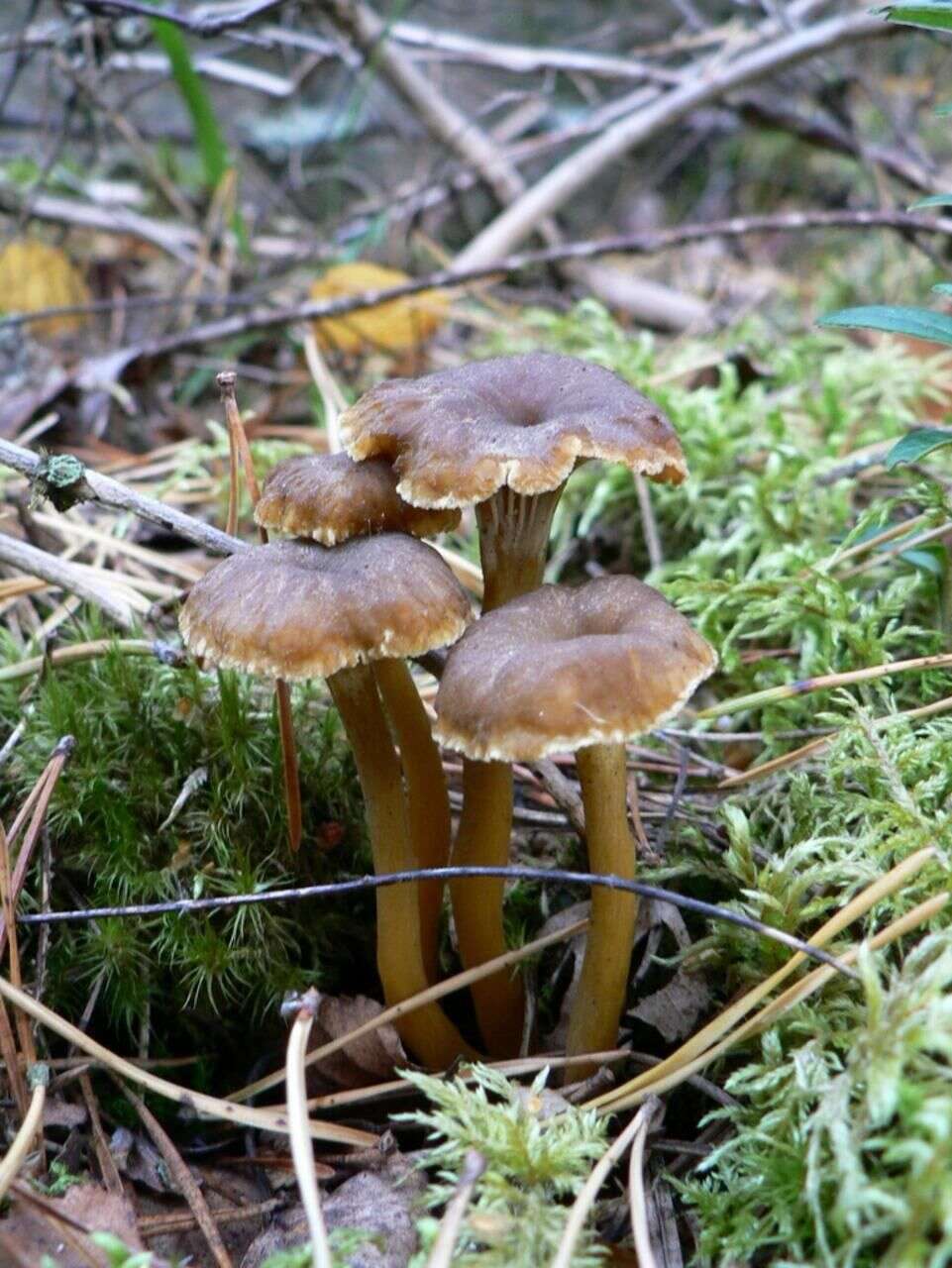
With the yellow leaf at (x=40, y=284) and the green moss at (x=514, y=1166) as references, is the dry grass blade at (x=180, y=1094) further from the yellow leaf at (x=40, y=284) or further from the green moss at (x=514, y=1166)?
the yellow leaf at (x=40, y=284)

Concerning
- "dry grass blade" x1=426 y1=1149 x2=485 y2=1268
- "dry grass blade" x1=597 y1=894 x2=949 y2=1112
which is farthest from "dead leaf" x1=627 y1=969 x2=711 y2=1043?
"dry grass blade" x1=426 y1=1149 x2=485 y2=1268

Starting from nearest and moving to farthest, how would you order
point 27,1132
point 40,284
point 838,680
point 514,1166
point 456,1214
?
point 456,1214 < point 514,1166 < point 27,1132 < point 838,680 < point 40,284

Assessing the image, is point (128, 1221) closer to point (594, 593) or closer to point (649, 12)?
point (594, 593)

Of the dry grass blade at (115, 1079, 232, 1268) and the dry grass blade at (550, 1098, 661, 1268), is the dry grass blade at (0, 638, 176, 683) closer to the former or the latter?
the dry grass blade at (115, 1079, 232, 1268)

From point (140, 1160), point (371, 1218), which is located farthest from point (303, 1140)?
point (140, 1160)

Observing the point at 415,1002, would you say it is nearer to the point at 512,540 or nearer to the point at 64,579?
the point at 512,540

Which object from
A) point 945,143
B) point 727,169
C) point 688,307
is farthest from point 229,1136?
point 945,143
